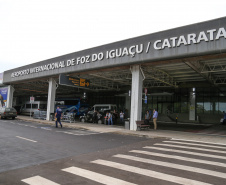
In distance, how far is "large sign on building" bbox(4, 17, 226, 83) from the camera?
38.3 ft

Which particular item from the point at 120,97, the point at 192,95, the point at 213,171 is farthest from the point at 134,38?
→ the point at 120,97

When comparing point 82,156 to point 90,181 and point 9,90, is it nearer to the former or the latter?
point 90,181

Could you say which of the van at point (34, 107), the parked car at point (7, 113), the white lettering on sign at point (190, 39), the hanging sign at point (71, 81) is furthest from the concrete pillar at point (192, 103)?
the van at point (34, 107)

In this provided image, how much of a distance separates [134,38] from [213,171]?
12.2 meters

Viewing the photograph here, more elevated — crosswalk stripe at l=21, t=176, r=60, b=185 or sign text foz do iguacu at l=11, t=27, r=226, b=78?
sign text foz do iguacu at l=11, t=27, r=226, b=78

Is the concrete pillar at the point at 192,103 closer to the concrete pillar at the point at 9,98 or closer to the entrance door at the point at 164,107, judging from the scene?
the entrance door at the point at 164,107

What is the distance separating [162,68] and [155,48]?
3946mm

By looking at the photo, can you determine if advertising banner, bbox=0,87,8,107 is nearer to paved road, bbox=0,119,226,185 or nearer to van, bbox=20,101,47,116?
van, bbox=20,101,47,116

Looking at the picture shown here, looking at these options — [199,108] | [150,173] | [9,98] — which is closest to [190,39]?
[150,173]

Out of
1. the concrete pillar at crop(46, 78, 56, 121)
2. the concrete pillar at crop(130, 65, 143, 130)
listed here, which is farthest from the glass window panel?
the concrete pillar at crop(46, 78, 56, 121)

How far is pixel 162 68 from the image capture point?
17.6m

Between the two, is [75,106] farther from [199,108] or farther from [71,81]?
[199,108]

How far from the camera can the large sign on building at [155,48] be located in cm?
1168

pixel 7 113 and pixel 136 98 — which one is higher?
pixel 136 98
